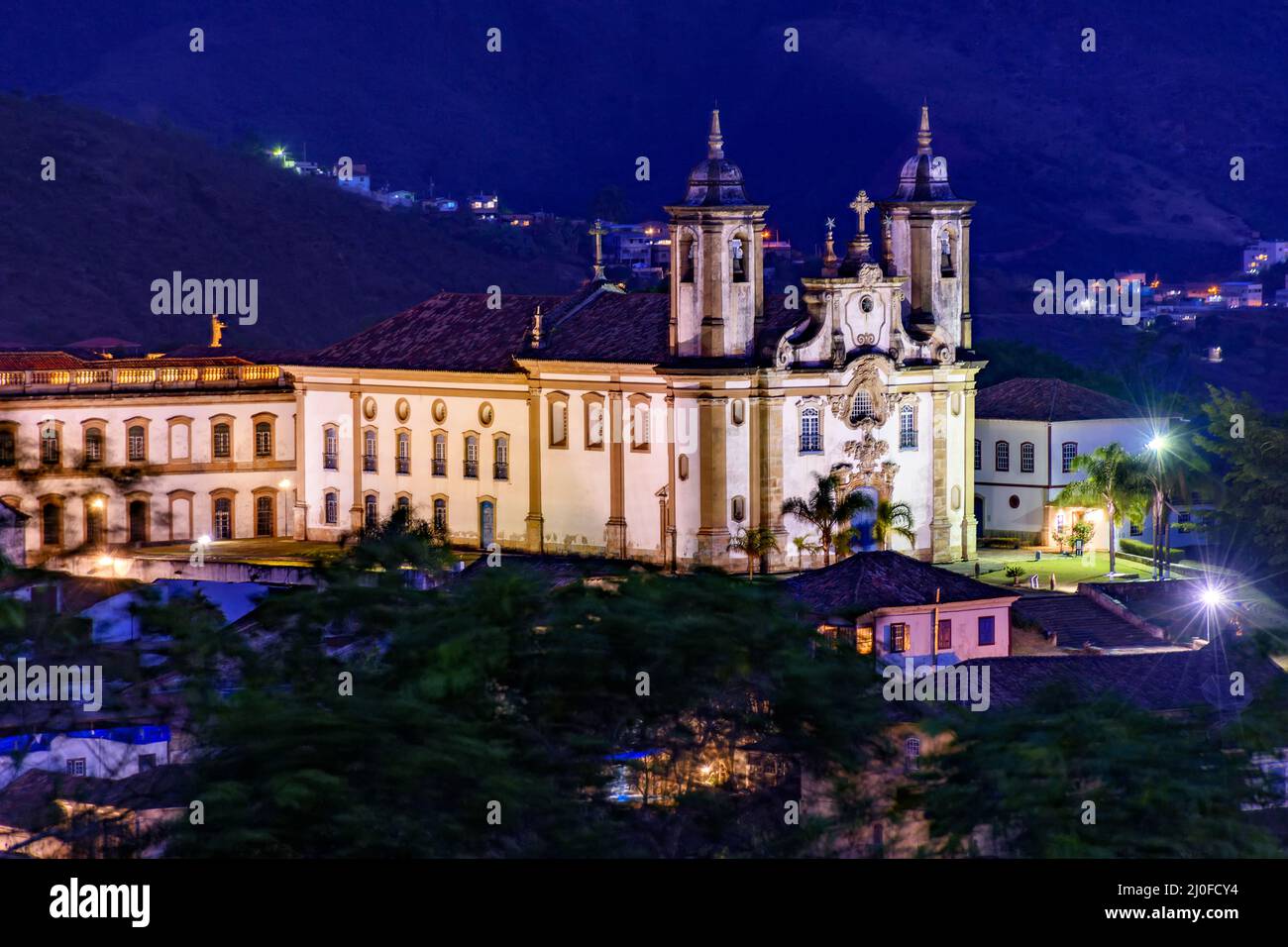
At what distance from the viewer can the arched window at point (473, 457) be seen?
8331 cm

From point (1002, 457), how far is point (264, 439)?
21.2 m

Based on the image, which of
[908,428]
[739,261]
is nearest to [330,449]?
[739,261]

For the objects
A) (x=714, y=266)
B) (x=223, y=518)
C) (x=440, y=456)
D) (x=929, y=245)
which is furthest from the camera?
(x=223, y=518)

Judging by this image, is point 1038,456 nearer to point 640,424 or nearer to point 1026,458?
point 1026,458

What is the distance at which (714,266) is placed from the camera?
78.0 metres

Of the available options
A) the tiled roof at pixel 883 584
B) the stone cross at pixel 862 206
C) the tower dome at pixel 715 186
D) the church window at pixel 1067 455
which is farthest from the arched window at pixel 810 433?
the church window at pixel 1067 455

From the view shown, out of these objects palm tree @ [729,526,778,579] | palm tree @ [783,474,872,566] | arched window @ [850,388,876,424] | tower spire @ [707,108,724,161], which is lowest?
palm tree @ [729,526,778,579]

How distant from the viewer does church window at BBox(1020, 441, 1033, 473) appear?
8806 centimetres

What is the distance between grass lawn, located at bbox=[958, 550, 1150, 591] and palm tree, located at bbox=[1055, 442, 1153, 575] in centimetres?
62

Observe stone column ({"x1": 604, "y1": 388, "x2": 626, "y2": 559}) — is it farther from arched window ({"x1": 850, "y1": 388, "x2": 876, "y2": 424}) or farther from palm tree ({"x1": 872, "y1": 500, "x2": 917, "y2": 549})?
palm tree ({"x1": 872, "y1": 500, "x2": 917, "y2": 549})

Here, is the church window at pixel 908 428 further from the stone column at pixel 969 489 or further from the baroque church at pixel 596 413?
the stone column at pixel 969 489

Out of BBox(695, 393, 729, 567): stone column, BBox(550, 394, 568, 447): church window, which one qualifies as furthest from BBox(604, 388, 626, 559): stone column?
BBox(695, 393, 729, 567): stone column

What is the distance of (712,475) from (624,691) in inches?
1548
